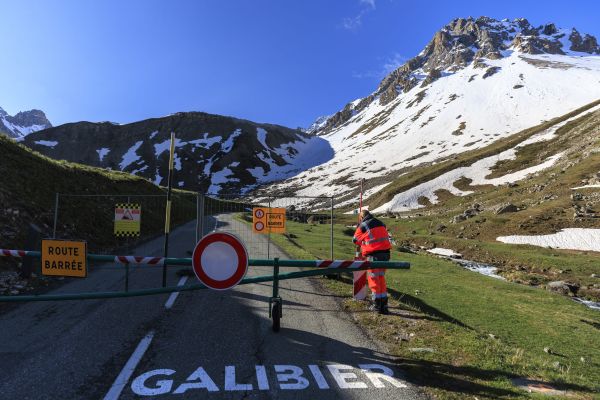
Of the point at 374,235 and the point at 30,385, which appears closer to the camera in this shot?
the point at 30,385

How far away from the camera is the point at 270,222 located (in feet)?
52.4

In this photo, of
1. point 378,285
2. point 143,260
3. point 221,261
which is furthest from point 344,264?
point 143,260

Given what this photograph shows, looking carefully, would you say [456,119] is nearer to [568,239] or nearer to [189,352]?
[568,239]

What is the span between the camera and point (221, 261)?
6574mm

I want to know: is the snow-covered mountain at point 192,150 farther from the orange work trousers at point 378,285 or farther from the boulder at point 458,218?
the orange work trousers at point 378,285

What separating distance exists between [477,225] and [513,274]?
61.6 ft

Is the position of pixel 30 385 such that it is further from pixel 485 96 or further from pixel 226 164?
pixel 485 96

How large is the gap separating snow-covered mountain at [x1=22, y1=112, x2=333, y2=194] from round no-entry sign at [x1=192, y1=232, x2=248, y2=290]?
12788 centimetres

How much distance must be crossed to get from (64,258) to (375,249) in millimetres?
6627

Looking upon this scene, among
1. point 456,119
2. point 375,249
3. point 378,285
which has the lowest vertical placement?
point 378,285

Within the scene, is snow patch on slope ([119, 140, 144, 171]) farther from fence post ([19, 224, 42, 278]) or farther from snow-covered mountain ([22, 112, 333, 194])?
fence post ([19, 224, 42, 278])

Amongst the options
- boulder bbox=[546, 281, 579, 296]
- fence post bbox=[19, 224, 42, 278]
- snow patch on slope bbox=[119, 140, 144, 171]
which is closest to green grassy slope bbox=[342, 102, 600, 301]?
boulder bbox=[546, 281, 579, 296]

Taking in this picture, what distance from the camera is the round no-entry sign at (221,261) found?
6.53 meters

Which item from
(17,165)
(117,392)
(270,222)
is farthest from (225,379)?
(17,165)
